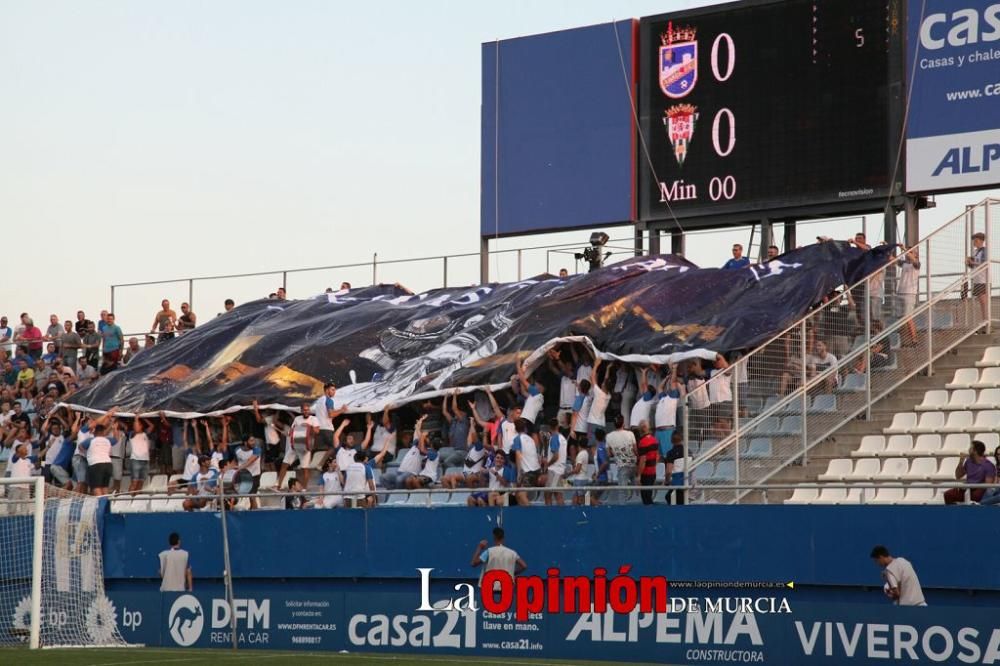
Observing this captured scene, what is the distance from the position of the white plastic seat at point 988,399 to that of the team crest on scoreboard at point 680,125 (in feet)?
24.0

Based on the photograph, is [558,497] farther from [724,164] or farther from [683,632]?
[724,164]

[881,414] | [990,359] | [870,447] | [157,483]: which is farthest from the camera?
[157,483]

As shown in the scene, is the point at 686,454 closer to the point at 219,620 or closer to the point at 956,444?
the point at 956,444

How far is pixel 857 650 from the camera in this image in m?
16.2

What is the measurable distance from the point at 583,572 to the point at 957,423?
15.7 ft

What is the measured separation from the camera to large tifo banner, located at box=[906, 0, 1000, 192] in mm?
23453

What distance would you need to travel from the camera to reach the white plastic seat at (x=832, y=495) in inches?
750

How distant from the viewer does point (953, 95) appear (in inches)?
936

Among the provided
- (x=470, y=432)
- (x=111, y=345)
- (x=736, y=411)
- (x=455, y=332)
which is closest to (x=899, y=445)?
(x=736, y=411)

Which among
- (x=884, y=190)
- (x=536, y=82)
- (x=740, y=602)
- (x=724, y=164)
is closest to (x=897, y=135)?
(x=884, y=190)

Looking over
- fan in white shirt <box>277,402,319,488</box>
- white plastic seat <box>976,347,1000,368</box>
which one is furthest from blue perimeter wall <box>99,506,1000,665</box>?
white plastic seat <box>976,347,1000,368</box>

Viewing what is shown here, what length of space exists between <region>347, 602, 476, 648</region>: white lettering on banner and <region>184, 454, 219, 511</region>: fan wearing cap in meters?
3.46

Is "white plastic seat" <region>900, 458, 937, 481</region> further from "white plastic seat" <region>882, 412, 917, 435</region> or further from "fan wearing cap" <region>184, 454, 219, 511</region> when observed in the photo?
"fan wearing cap" <region>184, 454, 219, 511</region>

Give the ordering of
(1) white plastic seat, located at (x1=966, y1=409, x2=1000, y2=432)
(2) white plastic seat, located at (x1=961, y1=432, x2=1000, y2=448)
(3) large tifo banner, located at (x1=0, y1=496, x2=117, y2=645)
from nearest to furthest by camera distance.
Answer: (2) white plastic seat, located at (x1=961, y1=432, x2=1000, y2=448)
(1) white plastic seat, located at (x1=966, y1=409, x2=1000, y2=432)
(3) large tifo banner, located at (x1=0, y1=496, x2=117, y2=645)
